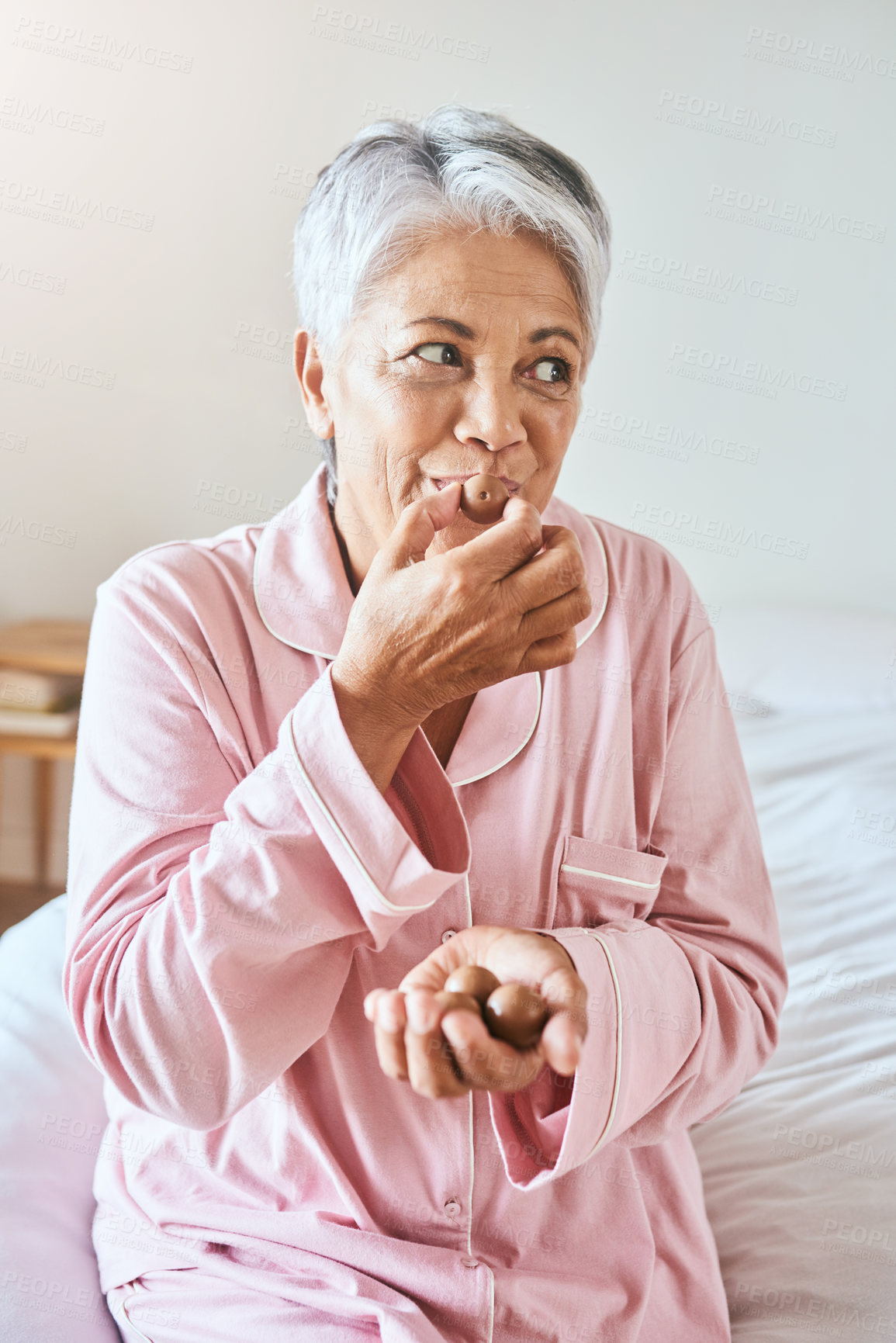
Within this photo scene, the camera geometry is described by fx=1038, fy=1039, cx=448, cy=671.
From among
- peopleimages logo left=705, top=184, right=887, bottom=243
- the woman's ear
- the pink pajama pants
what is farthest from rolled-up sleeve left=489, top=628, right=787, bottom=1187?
peopleimages logo left=705, top=184, right=887, bottom=243

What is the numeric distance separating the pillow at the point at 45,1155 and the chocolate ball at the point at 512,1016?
0.57m

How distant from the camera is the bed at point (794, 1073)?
103cm

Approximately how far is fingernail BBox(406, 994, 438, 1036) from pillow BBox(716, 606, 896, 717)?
59.9 inches

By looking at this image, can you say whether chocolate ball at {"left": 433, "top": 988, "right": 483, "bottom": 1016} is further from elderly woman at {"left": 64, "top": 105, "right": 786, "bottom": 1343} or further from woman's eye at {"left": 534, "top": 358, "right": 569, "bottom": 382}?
woman's eye at {"left": 534, "top": 358, "right": 569, "bottom": 382}

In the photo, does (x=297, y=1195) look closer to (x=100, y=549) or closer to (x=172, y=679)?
(x=172, y=679)

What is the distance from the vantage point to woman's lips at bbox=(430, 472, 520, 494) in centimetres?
95

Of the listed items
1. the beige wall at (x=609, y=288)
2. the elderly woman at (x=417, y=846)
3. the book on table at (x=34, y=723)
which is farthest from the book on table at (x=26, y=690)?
the elderly woman at (x=417, y=846)

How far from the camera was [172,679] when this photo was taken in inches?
37.3

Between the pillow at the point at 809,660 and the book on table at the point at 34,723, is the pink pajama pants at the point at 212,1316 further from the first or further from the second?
the book on table at the point at 34,723

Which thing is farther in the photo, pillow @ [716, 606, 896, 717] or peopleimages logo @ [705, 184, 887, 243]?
peopleimages logo @ [705, 184, 887, 243]

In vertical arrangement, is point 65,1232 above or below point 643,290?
below

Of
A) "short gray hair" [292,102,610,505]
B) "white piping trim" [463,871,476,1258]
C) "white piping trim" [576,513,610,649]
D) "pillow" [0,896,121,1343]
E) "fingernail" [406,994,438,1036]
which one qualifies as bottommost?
"pillow" [0,896,121,1343]

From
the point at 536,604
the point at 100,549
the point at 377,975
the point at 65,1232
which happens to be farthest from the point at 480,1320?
the point at 100,549

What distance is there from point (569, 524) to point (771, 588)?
1.34m
